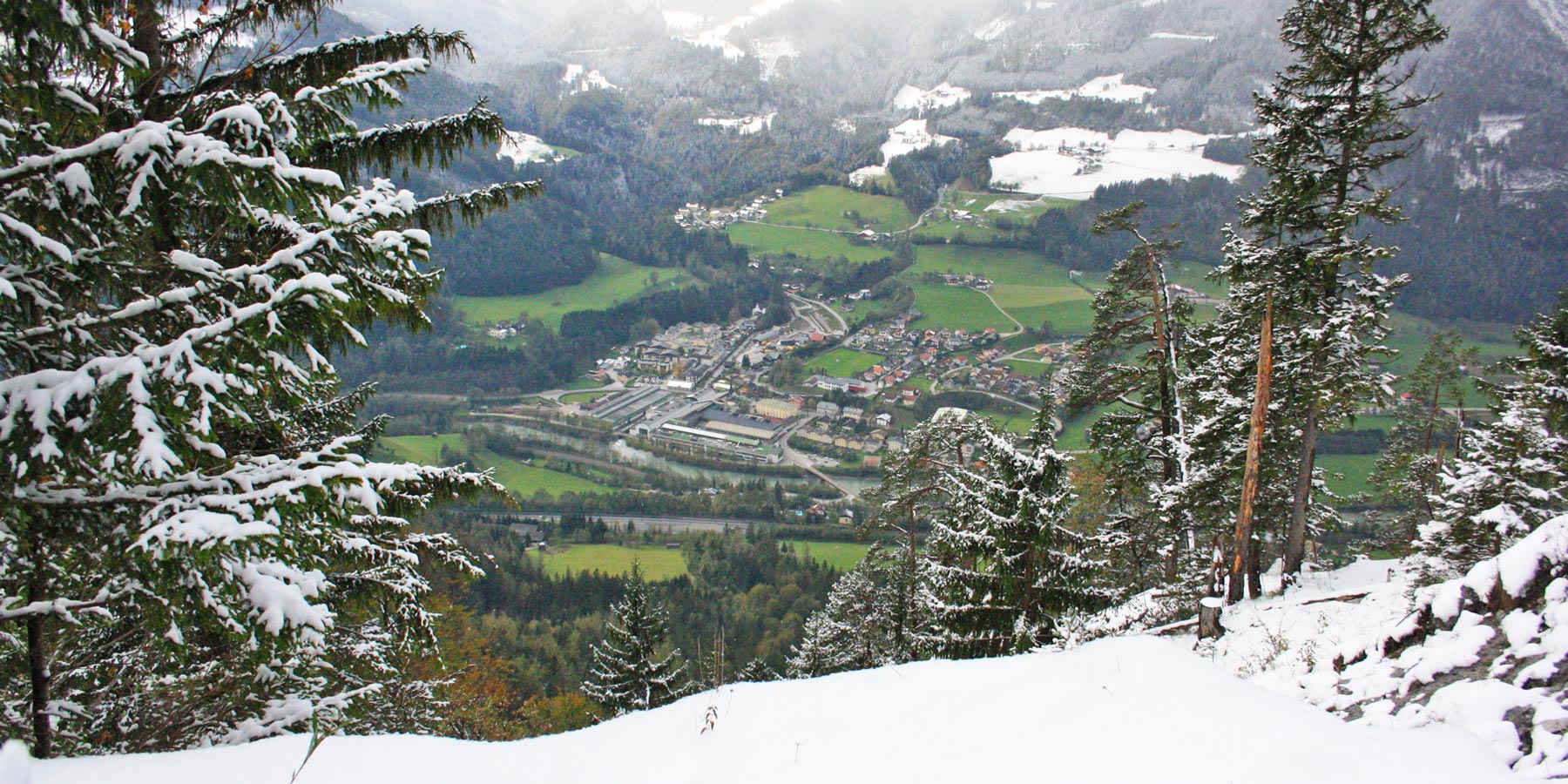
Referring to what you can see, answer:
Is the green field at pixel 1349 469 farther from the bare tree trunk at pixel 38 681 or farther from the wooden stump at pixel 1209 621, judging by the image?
the bare tree trunk at pixel 38 681

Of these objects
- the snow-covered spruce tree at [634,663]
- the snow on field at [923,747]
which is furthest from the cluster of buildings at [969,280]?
the snow on field at [923,747]

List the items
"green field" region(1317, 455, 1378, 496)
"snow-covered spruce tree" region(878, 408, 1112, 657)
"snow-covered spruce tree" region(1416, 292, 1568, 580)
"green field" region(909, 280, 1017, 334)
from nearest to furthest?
1. "snow-covered spruce tree" region(1416, 292, 1568, 580)
2. "snow-covered spruce tree" region(878, 408, 1112, 657)
3. "green field" region(1317, 455, 1378, 496)
4. "green field" region(909, 280, 1017, 334)

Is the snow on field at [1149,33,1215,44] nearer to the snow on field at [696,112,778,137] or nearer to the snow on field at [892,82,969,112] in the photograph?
the snow on field at [892,82,969,112]

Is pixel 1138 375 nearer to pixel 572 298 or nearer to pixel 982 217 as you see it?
pixel 572 298

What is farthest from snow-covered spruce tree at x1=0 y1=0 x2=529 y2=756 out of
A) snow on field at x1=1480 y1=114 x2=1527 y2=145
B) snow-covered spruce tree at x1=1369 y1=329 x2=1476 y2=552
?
snow on field at x1=1480 y1=114 x2=1527 y2=145

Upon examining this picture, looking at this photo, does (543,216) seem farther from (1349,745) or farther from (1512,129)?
(1512,129)

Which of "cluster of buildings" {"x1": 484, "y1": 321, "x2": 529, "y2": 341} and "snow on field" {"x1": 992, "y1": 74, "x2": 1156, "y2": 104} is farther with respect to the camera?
"snow on field" {"x1": 992, "y1": 74, "x2": 1156, "y2": 104}

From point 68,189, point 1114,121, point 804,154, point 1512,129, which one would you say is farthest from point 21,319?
point 1114,121
